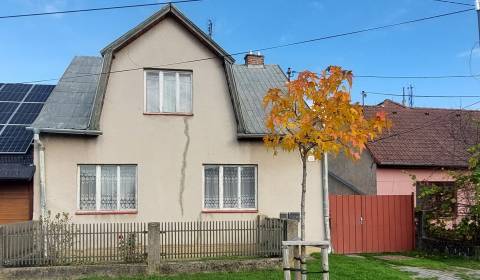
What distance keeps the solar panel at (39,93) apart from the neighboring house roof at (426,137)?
11914 millimetres

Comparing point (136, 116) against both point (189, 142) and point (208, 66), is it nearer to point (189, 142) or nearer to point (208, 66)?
point (189, 142)

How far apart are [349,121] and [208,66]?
6.75 meters

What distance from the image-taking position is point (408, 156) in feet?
63.6

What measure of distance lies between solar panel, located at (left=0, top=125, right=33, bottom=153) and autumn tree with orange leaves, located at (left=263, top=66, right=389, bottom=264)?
862 centimetres

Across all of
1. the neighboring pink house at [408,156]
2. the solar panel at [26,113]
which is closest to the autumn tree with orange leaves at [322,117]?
the solar panel at [26,113]

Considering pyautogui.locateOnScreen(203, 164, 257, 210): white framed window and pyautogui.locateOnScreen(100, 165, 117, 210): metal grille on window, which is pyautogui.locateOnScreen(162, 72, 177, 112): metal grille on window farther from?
pyautogui.locateOnScreen(100, 165, 117, 210): metal grille on window

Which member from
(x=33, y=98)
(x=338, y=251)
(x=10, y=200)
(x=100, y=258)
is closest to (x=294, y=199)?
(x=338, y=251)

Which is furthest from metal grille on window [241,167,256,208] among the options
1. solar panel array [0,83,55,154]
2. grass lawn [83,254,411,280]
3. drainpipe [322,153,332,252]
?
solar panel array [0,83,55,154]

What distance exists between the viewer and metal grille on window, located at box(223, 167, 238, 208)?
46.2 feet

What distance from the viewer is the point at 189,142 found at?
13.8 meters

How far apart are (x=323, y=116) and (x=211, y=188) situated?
6.34 m

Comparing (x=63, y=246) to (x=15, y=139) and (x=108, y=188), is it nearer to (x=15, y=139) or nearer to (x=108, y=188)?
(x=108, y=188)

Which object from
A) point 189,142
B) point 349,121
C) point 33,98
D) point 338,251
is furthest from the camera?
point 33,98

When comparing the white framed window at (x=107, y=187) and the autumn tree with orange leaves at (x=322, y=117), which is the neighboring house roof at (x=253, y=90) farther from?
the autumn tree with orange leaves at (x=322, y=117)
